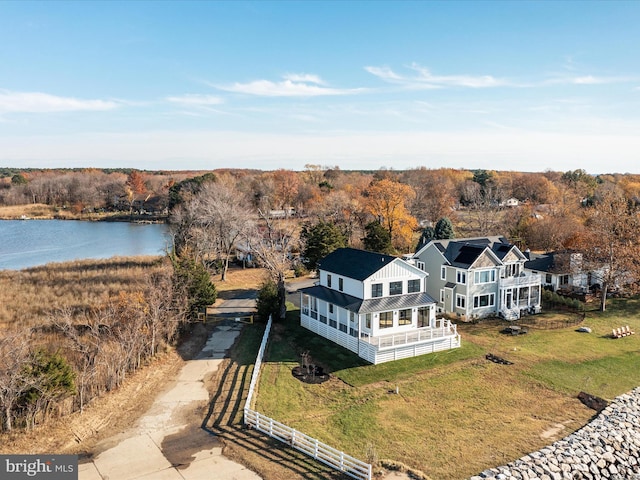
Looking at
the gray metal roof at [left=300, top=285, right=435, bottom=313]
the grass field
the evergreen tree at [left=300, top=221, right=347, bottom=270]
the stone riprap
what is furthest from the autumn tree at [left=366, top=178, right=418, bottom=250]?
the stone riprap

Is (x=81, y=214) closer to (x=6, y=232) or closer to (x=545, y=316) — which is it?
(x=6, y=232)

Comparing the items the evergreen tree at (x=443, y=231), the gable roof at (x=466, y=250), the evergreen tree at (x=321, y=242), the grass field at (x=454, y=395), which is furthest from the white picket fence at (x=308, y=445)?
the evergreen tree at (x=443, y=231)

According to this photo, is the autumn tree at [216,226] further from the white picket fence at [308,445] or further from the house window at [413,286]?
the white picket fence at [308,445]

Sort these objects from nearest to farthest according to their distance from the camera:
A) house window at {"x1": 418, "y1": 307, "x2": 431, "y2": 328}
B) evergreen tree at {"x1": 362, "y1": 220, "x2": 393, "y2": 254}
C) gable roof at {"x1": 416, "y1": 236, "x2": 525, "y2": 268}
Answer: house window at {"x1": 418, "y1": 307, "x2": 431, "y2": 328} → gable roof at {"x1": 416, "y1": 236, "x2": 525, "y2": 268} → evergreen tree at {"x1": 362, "y1": 220, "x2": 393, "y2": 254}

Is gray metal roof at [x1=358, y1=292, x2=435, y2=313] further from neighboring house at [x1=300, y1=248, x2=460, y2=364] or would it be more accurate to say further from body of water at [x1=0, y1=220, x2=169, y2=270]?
body of water at [x1=0, y1=220, x2=169, y2=270]

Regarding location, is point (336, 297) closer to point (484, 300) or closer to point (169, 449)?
point (484, 300)

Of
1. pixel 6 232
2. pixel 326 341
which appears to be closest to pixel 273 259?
pixel 326 341

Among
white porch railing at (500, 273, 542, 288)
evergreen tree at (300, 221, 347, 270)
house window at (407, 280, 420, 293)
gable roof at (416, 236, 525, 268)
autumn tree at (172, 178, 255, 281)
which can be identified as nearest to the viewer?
house window at (407, 280, 420, 293)
